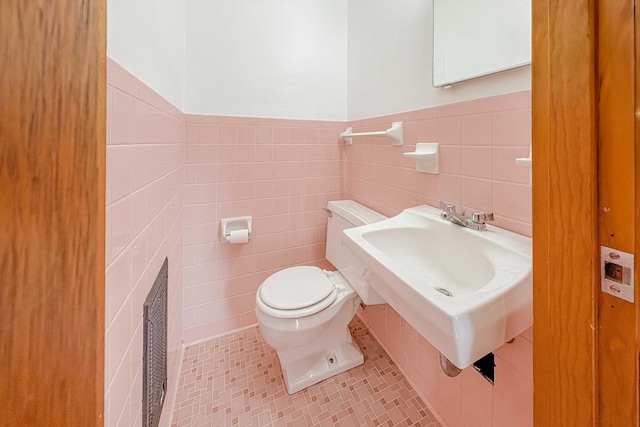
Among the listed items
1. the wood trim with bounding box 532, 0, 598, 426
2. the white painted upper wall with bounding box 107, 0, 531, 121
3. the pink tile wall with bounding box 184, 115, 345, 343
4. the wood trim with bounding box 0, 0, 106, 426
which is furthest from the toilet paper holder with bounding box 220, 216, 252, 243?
the wood trim with bounding box 532, 0, 598, 426

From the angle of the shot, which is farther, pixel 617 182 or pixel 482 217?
pixel 482 217

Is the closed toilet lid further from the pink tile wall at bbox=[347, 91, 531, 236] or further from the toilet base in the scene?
the pink tile wall at bbox=[347, 91, 531, 236]

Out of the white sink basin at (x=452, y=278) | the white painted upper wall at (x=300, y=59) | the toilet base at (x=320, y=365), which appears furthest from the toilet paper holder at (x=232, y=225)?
the white sink basin at (x=452, y=278)

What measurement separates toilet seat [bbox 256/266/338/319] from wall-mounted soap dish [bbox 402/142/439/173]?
2.43 feet

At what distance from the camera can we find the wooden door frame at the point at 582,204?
321mm

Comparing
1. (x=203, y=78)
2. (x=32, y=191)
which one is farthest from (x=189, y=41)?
(x=32, y=191)

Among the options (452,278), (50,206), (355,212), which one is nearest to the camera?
(50,206)

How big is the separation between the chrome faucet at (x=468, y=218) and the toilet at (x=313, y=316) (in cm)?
47

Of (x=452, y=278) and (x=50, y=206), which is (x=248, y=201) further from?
(x=50, y=206)

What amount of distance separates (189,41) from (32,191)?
5.18ft

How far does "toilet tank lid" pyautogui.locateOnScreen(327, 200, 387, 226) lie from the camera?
1435 mm

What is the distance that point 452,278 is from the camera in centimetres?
93

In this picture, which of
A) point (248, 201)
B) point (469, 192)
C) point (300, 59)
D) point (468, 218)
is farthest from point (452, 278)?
point (300, 59)

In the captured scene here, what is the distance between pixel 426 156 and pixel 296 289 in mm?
889
